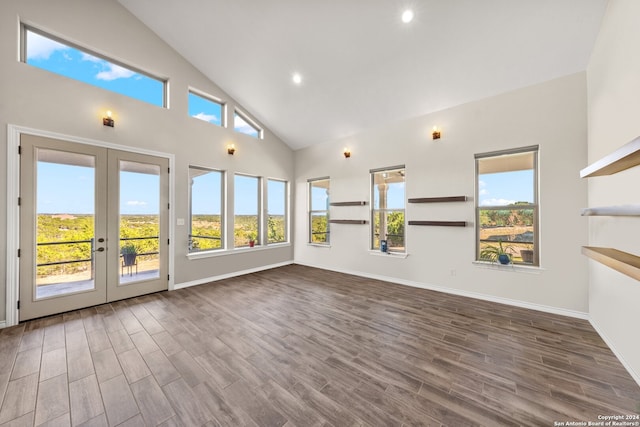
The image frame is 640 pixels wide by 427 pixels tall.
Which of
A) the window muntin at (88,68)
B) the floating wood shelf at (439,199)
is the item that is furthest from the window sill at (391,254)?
the window muntin at (88,68)

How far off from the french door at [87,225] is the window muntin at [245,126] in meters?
1.87

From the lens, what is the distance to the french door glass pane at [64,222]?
3129 millimetres

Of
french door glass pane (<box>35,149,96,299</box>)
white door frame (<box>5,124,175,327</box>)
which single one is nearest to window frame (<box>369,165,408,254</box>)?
french door glass pane (<box>35,149,96,299</box>)

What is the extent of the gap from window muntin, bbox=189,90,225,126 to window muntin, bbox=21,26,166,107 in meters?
0.49

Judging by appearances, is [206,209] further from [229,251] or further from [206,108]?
[206,108]

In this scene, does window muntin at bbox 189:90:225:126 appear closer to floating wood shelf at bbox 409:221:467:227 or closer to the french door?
the french door

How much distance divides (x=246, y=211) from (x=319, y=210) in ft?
5.92

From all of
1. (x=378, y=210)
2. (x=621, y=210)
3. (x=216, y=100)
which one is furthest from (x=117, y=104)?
(x=621, y=210)

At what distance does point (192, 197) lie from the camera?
183 inches

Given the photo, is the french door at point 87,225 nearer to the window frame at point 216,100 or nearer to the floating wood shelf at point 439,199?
the window frame at point 216,100

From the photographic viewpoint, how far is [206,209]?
4879 millimetres

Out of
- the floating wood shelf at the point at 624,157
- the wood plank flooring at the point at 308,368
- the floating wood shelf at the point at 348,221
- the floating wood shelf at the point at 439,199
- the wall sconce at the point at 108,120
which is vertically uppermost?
the wall sconce at the point at 108,120

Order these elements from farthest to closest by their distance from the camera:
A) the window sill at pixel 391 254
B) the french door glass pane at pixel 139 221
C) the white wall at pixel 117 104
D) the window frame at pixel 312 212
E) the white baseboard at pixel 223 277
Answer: the window frame at pixel 312 212 → the window sill at pixel 391 254 → the white baseboard at pixel 223 277 → the french door glass pane at pixel 139 221 → the white wall at pixel 117 104

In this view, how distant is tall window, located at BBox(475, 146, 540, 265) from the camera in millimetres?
3455
